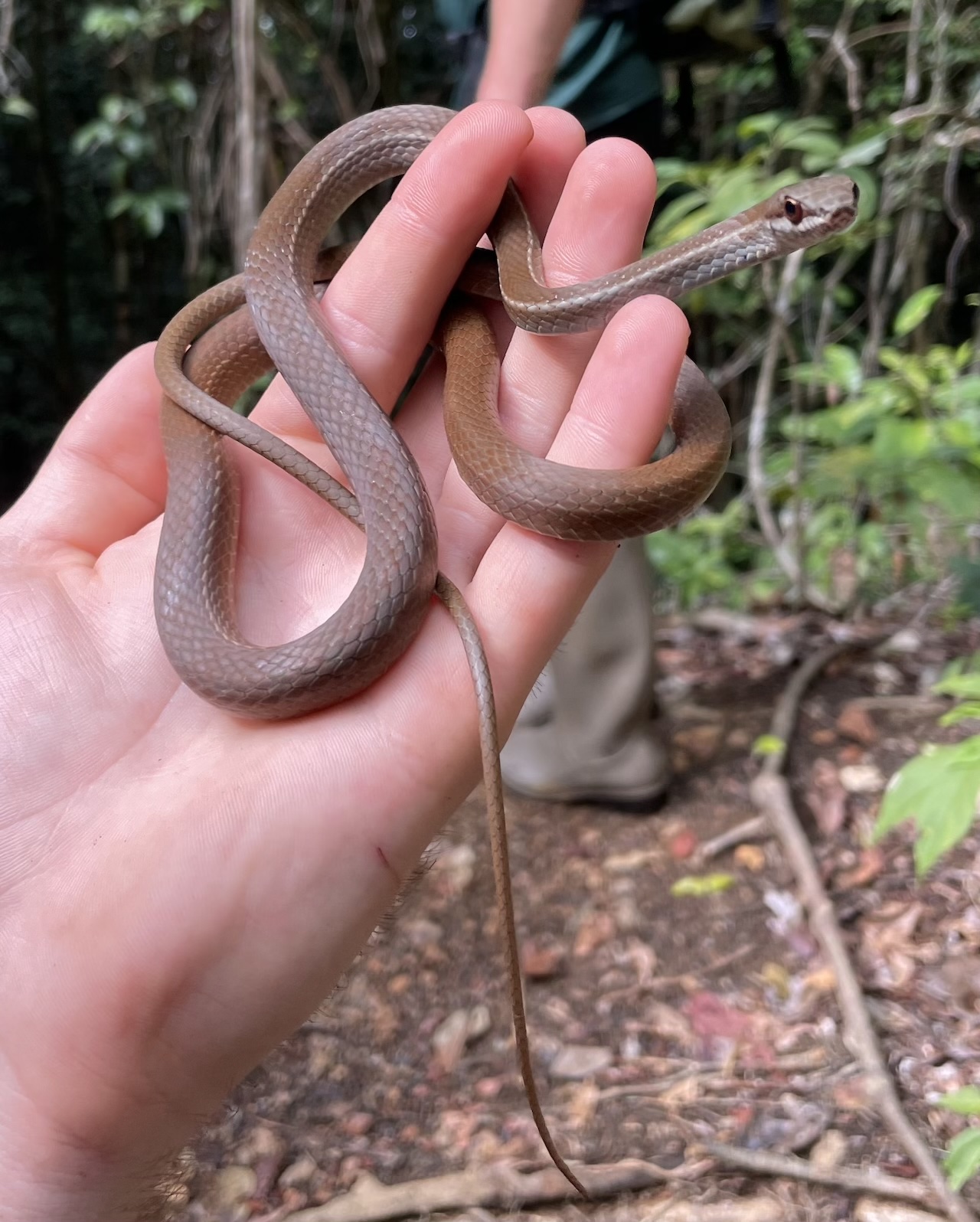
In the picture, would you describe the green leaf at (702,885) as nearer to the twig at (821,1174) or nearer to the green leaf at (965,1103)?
the twig at (821,1174)

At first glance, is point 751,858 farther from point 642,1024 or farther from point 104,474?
point 104,474

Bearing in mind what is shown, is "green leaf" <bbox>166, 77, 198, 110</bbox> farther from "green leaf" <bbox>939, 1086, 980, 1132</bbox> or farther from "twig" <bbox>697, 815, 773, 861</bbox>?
"green leaf" <bbox>939, 1086, 980, 1132</bbox>

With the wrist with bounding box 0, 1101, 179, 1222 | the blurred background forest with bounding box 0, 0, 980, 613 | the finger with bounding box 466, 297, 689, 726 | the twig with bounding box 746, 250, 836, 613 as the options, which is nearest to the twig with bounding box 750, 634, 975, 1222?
the twig with bounding box 746, 250, 836, 613

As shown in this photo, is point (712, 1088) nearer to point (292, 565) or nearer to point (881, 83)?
point (292, 565)

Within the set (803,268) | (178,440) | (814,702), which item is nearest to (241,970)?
(178,440)

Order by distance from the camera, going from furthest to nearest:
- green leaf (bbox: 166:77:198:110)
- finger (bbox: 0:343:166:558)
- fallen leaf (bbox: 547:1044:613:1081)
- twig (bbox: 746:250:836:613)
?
green leaf (bbox: 166:77:198:110), twig (bbox: 746:250:836:613), fallen leaf (bbox: 547:1044:613:1081), finger (bbox: 0:343:166:558)
